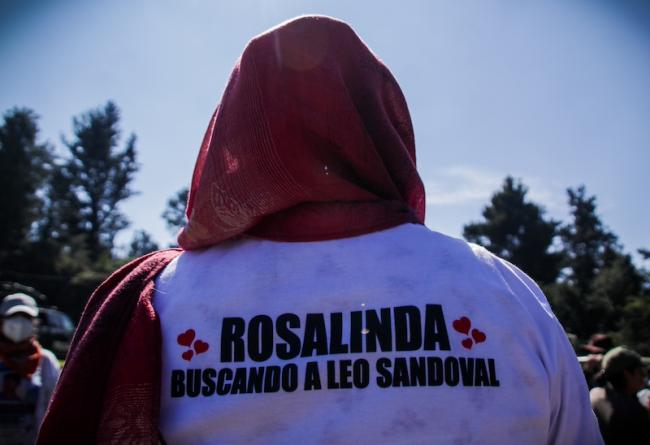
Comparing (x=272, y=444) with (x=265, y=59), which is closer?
(x=272, y=444)

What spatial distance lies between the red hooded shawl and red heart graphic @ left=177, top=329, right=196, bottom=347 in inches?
2.2

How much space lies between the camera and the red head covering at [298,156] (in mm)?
1363

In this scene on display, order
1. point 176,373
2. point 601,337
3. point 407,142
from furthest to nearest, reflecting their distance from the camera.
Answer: point 601,337, point 407,142, point 176,373

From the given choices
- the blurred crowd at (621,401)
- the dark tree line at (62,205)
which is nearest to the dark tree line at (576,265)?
the blurred crowd at (621,401)

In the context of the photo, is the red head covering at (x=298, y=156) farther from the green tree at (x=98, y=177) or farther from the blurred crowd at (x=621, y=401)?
the green tree at (x=98, y=177)

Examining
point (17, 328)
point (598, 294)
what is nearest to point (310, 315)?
point (17, 328)

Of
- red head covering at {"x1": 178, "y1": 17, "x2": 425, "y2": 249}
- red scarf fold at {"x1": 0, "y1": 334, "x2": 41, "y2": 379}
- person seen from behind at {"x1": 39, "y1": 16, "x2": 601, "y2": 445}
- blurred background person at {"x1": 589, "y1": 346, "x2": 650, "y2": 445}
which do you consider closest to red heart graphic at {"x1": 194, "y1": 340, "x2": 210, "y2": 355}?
person seen from behind at {"x1": 39, "y1": 16, "x2": 601, "y2": 445}

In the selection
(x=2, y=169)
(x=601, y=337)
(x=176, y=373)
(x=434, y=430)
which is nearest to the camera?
(x=434, y=430)

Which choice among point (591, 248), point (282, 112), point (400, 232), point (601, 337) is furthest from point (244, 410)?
point (591, 248)

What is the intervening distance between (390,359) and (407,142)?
84cm

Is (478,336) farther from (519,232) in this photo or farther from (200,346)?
(519,232)

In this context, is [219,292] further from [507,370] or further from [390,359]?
[507,370]

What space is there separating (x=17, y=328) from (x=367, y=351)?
15.9 feet

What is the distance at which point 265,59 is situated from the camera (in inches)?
58.2
